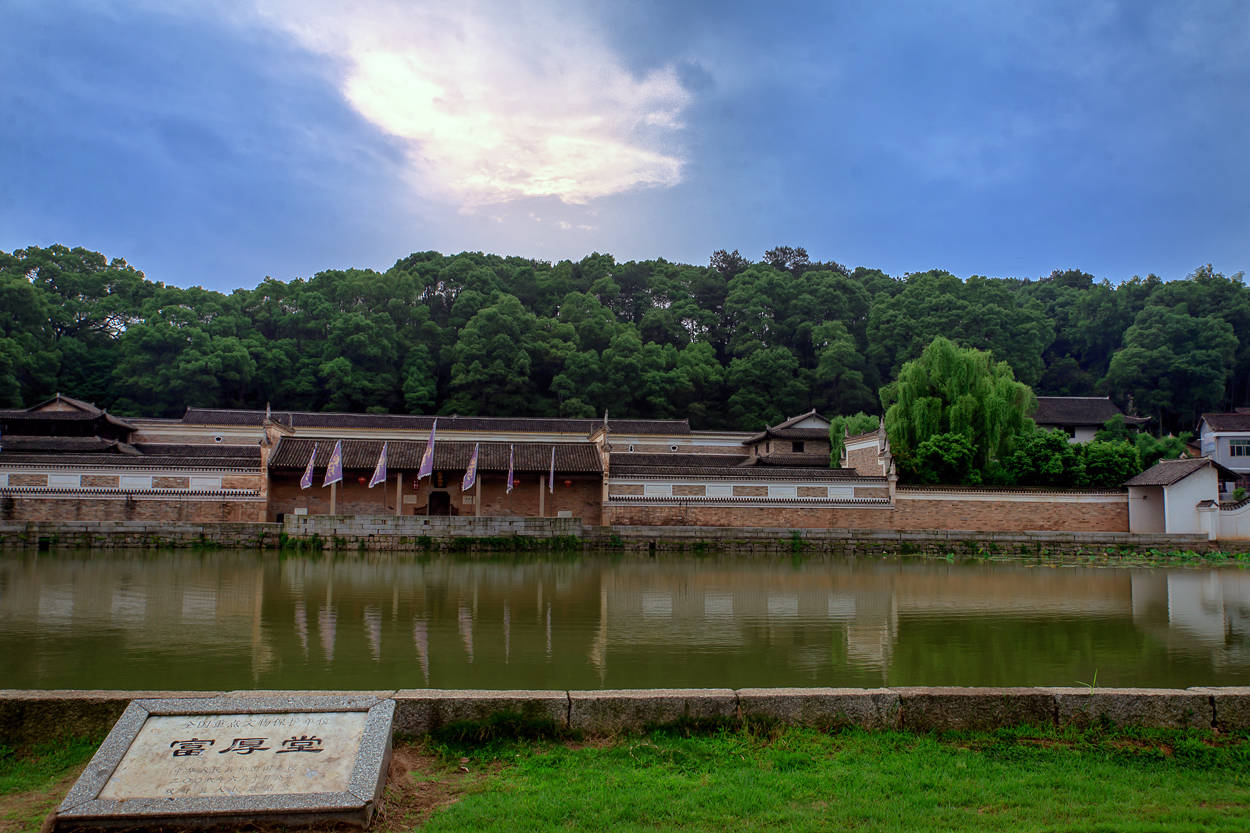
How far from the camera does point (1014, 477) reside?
1182 inches

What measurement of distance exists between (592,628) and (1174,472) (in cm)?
2555

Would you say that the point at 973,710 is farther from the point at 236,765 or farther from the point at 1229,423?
the point at 1229,423

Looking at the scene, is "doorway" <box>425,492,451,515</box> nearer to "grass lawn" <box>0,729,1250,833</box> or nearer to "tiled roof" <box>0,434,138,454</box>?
"tiled roof" <box>0,434,138,454</box>

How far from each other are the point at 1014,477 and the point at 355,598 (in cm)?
2500

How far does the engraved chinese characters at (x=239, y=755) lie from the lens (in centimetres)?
400

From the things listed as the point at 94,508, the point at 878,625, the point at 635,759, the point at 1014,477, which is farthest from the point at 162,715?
the point at 1014,477

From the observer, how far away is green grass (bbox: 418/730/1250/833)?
13.4ft

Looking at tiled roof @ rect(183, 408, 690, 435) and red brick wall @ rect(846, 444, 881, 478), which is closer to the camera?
red brick wall @ rect(846, 444, 881, 478)

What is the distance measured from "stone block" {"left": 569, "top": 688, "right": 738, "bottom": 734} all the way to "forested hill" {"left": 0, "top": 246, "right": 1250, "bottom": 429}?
42796mm

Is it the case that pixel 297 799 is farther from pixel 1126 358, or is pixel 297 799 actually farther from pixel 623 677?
pixel 1126 358

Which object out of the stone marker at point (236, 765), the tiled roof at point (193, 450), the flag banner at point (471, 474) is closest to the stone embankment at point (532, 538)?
the flag banner at point (471, 474)

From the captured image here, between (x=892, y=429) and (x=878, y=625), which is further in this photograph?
(x=892, y=429)

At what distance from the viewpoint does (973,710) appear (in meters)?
5.54

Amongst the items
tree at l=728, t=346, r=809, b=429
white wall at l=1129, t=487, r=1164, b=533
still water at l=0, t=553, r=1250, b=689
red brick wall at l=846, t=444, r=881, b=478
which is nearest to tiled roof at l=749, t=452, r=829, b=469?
red brick wall at l=846, t=444, r=881, b=478
